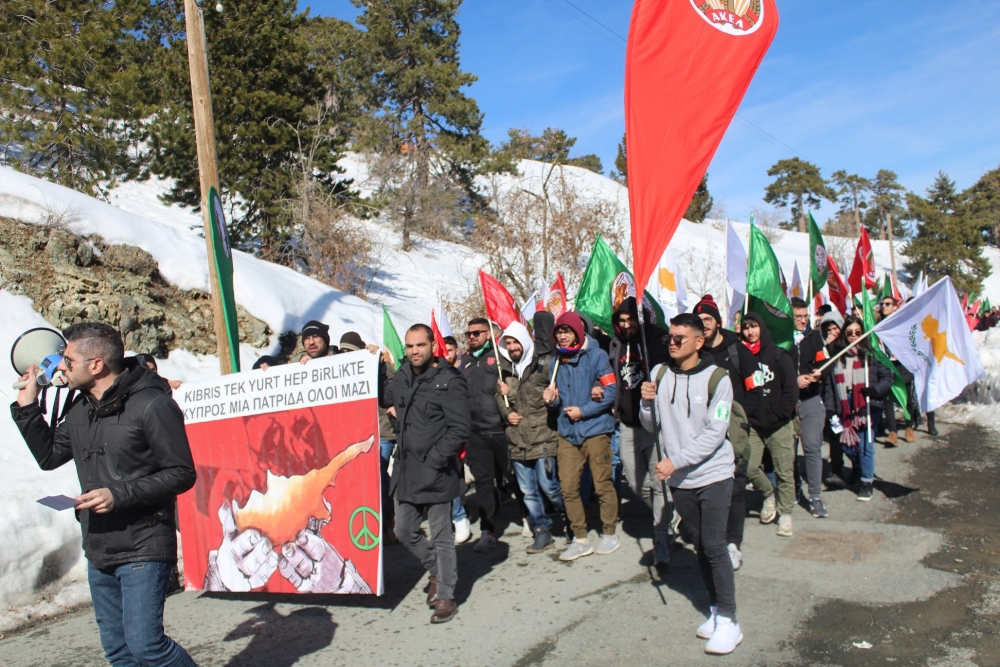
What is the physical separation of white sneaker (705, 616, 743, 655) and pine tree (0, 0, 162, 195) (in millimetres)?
16572

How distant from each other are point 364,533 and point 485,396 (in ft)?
7.13

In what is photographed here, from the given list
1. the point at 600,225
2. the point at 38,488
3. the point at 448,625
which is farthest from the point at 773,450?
the point at 600,225

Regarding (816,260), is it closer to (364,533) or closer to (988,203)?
(364,533)

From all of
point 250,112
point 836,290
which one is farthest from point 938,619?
point 250,112

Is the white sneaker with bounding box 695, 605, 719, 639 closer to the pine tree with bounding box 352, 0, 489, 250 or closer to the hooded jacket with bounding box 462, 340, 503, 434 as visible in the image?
the hooded jacket with bounding box 462, 340, 503, 434

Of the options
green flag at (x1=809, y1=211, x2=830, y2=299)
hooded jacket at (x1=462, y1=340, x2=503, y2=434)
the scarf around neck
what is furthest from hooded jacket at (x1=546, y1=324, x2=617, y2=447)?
green flag at (x1=809, y1=211, x2=830, y2=299)

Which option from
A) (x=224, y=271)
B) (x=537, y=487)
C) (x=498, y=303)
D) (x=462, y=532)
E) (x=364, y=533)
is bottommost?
(x=462, y=532)

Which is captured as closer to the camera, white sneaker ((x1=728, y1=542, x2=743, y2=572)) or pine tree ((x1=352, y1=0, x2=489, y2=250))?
white sneaker ((x1=728, y1=542, x2=743, y2=572))

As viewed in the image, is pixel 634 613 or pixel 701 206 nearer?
pixel 634 613

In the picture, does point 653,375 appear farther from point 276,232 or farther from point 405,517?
point 276,232

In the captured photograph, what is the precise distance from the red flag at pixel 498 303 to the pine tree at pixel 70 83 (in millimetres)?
11994

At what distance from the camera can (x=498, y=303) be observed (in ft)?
28.0

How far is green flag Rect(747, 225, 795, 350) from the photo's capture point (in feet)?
28.3

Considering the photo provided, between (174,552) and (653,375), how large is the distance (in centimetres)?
283
